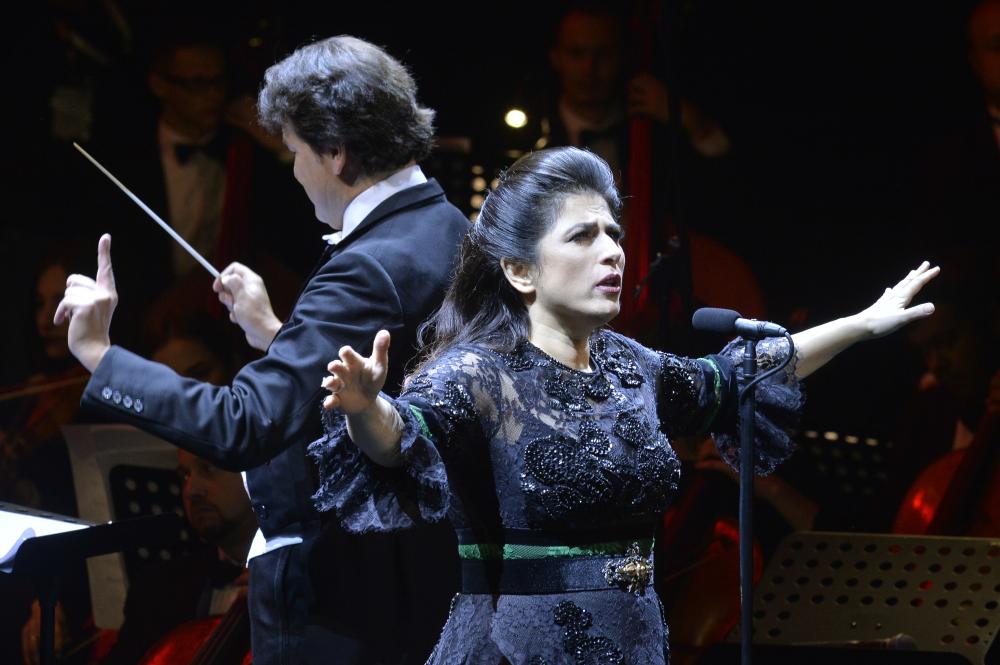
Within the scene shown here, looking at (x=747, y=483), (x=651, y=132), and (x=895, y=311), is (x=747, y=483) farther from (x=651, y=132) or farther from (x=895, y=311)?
(x=651, y=132)

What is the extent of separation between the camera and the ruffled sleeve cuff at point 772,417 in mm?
2350

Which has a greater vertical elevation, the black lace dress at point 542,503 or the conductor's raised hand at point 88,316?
the conductor's raised hand at point 88,316

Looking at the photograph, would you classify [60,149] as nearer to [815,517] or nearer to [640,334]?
[640,334]

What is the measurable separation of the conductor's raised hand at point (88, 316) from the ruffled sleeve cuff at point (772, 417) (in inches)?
45.4

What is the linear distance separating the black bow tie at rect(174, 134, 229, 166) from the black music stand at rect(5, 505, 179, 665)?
7.43ft

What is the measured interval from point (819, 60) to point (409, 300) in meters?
2.58

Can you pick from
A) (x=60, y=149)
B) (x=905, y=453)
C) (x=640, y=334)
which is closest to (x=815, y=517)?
(x=905, y=453)

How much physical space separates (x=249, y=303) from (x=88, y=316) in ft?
2.31

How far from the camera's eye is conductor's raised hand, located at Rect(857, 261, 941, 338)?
2.32 m

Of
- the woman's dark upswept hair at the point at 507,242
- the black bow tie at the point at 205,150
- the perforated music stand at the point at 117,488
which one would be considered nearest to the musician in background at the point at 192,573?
the perforated music stand at the point at 117,488

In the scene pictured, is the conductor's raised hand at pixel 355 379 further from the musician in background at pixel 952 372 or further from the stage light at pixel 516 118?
the musician in background at pixel 952 372

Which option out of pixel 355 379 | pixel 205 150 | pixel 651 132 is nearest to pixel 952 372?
pixel 651 132

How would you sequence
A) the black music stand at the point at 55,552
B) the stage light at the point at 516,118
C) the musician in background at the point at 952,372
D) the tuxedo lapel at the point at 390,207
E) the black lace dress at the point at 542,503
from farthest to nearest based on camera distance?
the stage light at the point at 516,118
the musician in background at the point at 952,372
the tuxedo lapel at the point at 390,207
the black music stand at the point at 55,552
the black lace dress at the point at 542,503

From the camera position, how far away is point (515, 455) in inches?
77.7
